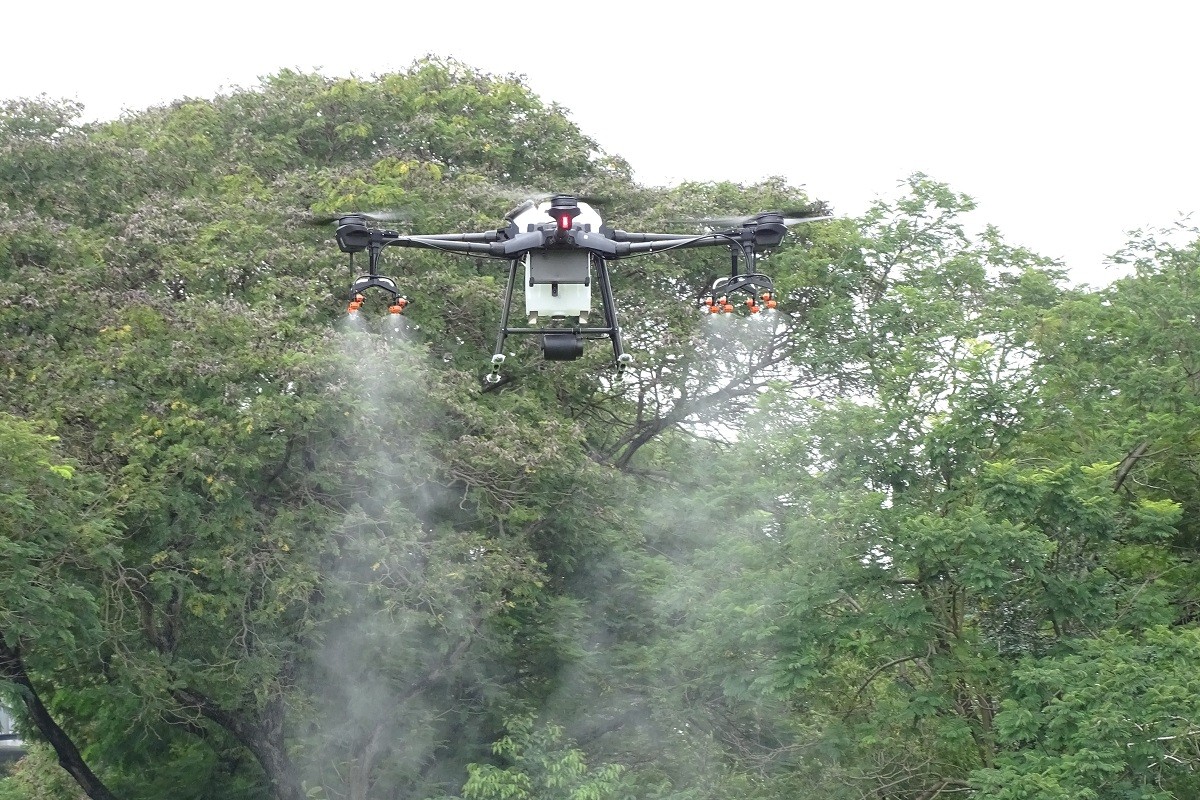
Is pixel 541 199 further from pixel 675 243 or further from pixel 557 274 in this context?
pixel 675 243

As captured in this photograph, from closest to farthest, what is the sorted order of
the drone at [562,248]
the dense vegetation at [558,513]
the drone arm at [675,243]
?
1. the drone at [562,248]
2. the drone arm at [675,243]
3. the dense vegetation at [558,513]

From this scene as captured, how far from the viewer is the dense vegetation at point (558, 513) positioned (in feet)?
44.0

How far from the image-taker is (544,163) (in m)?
18.6

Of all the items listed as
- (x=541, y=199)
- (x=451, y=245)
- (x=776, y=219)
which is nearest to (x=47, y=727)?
(x=451, y=245)

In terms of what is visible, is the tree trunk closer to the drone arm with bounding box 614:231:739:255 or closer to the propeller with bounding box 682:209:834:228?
the drone arm with bounding box 614:231:739:255

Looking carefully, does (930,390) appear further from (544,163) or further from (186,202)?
(186,202)

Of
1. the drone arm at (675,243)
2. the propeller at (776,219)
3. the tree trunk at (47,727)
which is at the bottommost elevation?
the tree trunk at (47,727)

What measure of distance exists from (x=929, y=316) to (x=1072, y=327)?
1.41 metres

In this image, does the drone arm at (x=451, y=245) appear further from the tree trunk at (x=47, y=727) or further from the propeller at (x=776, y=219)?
the tree trunk at (x=47, y=727)

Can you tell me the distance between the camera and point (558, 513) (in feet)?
52.9

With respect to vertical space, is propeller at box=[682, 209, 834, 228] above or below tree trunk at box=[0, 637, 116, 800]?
above

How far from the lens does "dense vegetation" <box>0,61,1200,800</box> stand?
528 inches

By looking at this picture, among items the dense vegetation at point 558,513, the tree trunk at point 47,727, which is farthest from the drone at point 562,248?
the tree trunk at point 47,727

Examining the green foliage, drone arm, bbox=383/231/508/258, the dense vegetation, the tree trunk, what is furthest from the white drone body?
the tree trunk
